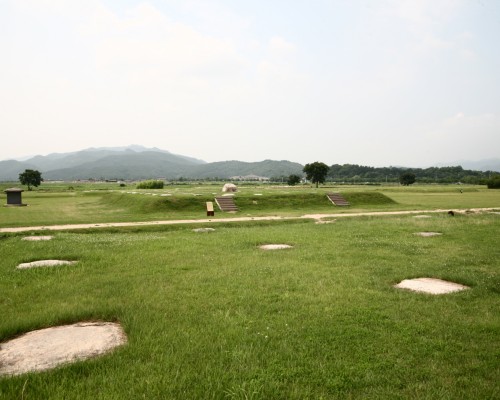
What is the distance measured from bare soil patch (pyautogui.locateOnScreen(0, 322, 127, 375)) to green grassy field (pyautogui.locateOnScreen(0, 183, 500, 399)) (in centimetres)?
29

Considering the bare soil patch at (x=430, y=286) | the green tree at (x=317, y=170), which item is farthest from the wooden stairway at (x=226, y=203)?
the green tree at (x=317, y=170)

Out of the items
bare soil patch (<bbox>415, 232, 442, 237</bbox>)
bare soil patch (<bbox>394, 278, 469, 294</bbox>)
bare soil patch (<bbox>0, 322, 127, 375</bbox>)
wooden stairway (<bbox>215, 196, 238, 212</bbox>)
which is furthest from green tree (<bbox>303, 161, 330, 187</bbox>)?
bare soil patch (<bbox>0, 322, 127, 375</bbox>)

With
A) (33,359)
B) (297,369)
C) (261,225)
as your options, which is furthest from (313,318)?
(261,225)

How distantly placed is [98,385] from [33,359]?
1504mm

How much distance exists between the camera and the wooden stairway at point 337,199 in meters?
46.0

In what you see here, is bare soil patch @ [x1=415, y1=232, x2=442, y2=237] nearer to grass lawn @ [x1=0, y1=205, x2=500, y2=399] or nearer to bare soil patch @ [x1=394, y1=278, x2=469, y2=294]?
grass lawn @ [x1=0, y1=205, x2=500, y2=399]

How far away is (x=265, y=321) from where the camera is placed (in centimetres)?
738

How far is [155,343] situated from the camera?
6324 millimetres

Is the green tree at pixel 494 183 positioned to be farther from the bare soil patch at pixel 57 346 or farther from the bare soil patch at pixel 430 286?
the bare soil patch at pixel 57 346

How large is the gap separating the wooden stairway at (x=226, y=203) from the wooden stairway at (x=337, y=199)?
13.7m

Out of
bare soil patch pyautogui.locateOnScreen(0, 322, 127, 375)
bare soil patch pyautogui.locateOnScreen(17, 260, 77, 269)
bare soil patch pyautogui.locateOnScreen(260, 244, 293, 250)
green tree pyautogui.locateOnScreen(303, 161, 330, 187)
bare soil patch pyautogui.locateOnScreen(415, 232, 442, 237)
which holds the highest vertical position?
green tree pyautogui.locateOnScreen(303, 161, 330, 187)

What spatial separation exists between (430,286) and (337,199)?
1489 inches

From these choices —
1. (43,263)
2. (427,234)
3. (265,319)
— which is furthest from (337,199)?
(265,319)

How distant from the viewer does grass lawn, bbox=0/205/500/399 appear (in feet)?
16.8
